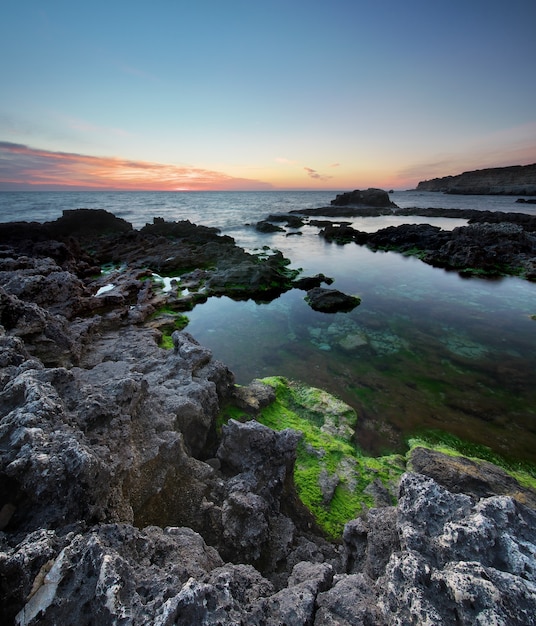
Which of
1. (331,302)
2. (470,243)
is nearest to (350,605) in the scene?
(331,302)

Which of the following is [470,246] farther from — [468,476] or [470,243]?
[468,476]

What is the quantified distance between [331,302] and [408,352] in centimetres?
598

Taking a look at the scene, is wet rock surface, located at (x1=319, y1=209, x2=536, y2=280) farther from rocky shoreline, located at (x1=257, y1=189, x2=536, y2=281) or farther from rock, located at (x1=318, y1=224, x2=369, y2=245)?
rock, located at (x1=318, y1=224, x2=369, y2=245)

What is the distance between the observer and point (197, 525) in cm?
461

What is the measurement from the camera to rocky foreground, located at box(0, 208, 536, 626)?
2.55m

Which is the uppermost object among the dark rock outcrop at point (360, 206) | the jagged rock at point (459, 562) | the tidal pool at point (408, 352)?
the dark rock outcrop at point (360, 206)

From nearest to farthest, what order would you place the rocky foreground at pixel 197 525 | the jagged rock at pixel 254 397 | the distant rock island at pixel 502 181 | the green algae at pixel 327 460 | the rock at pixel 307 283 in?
the rocky foreground at pixel 197 525, the green algae at pixel 327 460, the jagged rock at pixel 254 397, the rock at pixel 307 283, the distant rock island at pixel 502 181

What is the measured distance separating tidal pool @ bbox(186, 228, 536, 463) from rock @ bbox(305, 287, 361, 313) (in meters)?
0.50

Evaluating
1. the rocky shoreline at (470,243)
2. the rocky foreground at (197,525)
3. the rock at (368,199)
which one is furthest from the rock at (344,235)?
the rock at (368,199)

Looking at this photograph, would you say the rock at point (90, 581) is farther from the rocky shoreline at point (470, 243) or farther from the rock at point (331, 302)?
the rocky shoreline at point (470, 243)

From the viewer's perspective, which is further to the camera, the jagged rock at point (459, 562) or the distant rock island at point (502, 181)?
the distant rock island at point (502, 181)

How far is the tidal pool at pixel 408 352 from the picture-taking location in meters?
9.70

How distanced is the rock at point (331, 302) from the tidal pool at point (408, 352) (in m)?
0.50

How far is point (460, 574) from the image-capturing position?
8.88 feet
